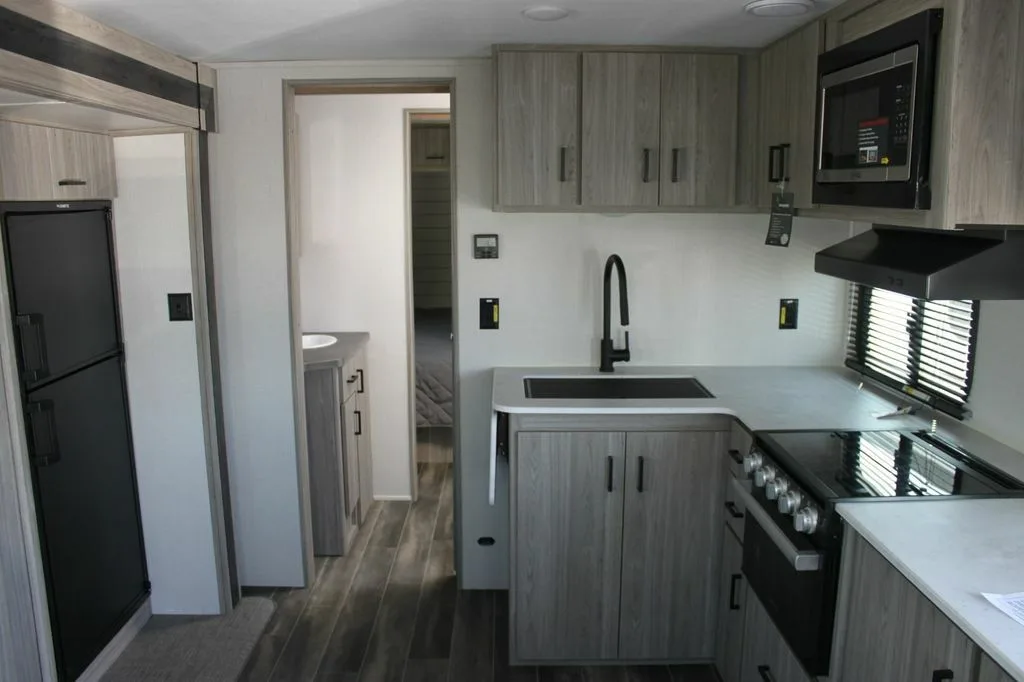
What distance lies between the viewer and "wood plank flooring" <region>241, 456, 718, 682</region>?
118 inches

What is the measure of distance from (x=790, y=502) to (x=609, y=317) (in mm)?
1289

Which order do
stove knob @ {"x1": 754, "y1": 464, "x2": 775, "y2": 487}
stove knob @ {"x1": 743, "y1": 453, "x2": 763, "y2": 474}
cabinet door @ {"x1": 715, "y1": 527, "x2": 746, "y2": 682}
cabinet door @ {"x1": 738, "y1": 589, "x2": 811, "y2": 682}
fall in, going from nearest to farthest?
cabinet door @ {"x1": 738, "y1": 589, "x2": 811, "y2": 682} → stove knob @ {"x1": 754, "y1": 464, "x2": 775, "y2": 487} → stove knob @ {"x1": 743, "y1": 453, "x2": 763, "y2": 474} → cabinet door @ {"x1": 715, "y1": 527, "x2": 746, "y2": 682}

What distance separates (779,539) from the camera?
2.19m

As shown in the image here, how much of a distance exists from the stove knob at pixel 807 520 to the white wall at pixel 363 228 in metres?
2.68

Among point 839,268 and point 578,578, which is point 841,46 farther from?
point 578,578

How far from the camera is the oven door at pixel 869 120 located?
6.61 ft

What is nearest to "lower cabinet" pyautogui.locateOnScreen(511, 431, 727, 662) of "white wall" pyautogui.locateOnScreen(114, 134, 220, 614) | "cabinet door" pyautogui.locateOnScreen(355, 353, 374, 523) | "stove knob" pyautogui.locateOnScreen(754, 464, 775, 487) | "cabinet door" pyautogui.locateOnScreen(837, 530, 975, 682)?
"stove knob" pyautogui.locateOnScreen(754, 464, 775, 487)

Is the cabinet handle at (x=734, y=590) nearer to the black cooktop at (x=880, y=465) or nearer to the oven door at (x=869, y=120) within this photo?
the black cooktop at (x=880, y=465)

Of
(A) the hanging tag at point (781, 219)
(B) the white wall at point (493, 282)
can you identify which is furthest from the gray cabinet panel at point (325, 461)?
(A) the hanging tag at point (781, 219)

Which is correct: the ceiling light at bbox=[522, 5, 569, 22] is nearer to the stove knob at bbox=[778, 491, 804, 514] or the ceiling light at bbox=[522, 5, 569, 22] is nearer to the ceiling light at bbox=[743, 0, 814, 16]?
the ceiling light at bbox=[743, 0, 814, 16]

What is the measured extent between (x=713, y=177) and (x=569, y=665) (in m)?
1.90

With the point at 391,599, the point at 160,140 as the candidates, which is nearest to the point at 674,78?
the point at 160,140

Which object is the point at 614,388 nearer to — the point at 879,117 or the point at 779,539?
the point at 779,539

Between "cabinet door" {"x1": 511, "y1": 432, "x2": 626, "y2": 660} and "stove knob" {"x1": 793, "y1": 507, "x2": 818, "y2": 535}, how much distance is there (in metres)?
0.83
